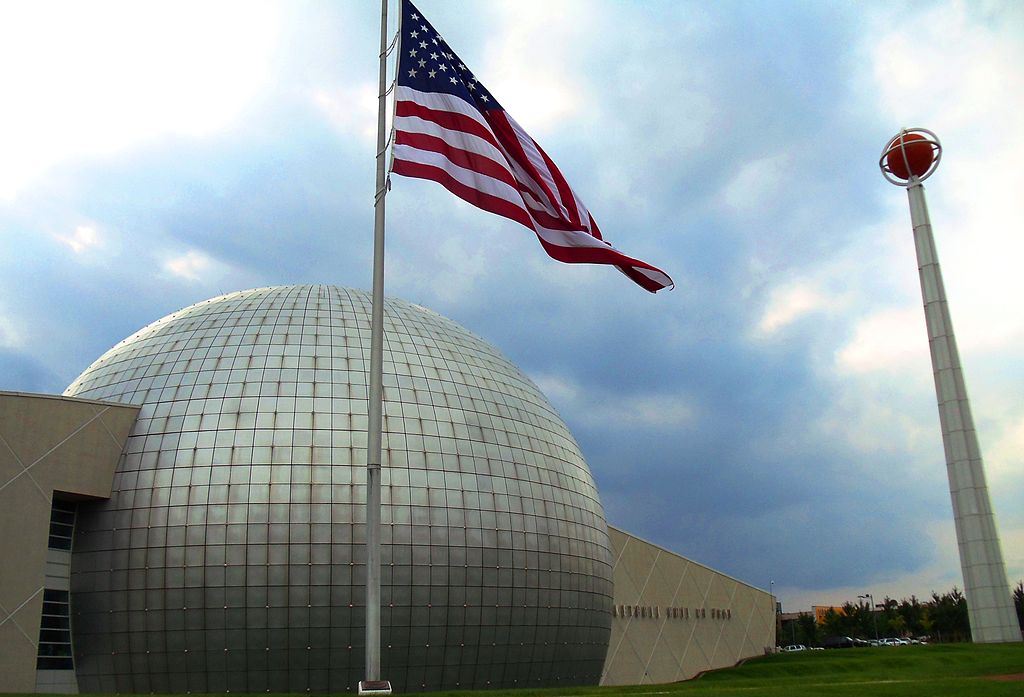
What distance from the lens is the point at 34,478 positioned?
27922mm

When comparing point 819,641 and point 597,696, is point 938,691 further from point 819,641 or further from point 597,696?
point 819,641

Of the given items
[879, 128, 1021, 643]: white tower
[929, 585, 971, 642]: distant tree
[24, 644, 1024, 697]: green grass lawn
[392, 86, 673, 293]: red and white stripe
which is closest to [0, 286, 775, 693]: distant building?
[24, 644, 1024, 697]: green grass lawn

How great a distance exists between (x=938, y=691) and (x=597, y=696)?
8.06 m

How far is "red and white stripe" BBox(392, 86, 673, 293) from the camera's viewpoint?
1978 cm

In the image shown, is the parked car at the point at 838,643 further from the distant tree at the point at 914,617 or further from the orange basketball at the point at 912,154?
the orange basketball at the point at 912,154

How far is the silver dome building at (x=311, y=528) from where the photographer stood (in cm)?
2742

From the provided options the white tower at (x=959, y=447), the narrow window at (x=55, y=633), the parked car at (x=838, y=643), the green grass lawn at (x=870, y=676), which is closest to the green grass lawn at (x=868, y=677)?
the green grass lawn at (x=870, y=676)

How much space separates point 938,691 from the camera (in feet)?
68.7

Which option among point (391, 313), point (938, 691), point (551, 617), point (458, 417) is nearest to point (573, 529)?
point (551, 617)

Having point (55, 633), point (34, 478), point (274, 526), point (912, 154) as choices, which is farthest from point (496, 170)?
point (912, 154)

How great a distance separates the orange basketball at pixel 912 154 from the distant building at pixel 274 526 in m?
32.0

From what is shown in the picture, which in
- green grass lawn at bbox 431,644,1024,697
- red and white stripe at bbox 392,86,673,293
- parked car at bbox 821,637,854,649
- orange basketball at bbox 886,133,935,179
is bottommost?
parked car at bbox 821,637,854,649

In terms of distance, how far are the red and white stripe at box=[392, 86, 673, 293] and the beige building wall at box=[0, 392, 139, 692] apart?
1656cm

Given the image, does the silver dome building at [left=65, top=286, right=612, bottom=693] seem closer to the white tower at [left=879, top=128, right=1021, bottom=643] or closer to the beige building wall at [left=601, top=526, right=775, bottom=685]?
the beige building wall at [left=601, top=526, right=775, bottom=685]
